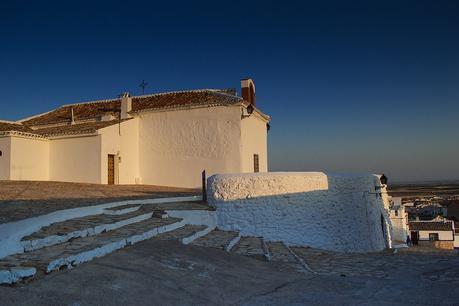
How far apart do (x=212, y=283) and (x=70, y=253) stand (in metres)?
1.69

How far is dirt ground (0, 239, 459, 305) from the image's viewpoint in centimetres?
369

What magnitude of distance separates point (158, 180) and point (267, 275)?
16.3 metres

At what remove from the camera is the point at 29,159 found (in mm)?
19266

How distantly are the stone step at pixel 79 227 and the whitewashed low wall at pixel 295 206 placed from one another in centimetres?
213

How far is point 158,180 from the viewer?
21.1 meters

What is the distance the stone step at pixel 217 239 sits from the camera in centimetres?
689

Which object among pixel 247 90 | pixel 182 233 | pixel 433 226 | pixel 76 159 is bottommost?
pixel 433 226

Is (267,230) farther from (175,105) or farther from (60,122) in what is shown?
(60,122)

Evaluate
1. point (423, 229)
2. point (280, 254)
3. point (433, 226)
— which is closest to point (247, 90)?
point (280, 254)

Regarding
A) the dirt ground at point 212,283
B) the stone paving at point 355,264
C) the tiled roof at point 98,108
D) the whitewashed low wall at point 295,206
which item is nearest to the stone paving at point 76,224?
the dirt ground at point 212,283

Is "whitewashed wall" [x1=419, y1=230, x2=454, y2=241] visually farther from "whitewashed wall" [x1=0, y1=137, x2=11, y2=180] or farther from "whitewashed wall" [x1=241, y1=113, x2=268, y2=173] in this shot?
"whitewashed wall" [x1=0, y1=137, x2=11, y2=180]

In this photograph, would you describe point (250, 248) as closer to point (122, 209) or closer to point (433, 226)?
point (122, 209)

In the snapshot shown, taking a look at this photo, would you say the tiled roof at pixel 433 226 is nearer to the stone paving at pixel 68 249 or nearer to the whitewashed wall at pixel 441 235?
the whitewashed wall at pixel 441 235

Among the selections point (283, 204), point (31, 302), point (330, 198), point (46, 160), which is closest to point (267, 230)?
point (283, 204)
